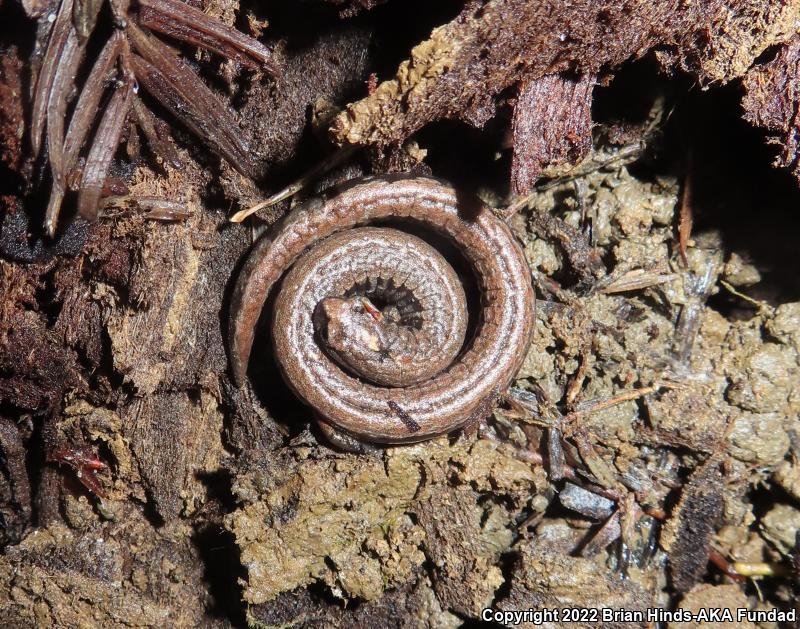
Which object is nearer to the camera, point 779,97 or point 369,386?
point 779,97

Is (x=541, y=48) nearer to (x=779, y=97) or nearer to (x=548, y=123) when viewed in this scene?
(x=548, y=123)

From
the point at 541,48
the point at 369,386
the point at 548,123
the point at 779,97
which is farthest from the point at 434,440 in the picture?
the point at 779,97

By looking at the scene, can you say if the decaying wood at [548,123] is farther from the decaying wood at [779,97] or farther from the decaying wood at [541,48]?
the decaying wood at [779,97]

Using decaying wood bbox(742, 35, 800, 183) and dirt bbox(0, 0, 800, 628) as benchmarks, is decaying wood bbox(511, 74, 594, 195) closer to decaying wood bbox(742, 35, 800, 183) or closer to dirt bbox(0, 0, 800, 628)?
dirt bbox(0, 0, 800, 628)

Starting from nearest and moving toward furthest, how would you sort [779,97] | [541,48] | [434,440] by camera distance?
[541,48] → [779,97] → [434,440]

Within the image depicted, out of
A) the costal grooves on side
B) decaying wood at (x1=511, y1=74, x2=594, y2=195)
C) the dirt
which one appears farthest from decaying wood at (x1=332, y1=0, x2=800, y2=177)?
the costal grooves on side

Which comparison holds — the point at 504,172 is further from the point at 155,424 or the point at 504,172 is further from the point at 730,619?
the point at 730,619

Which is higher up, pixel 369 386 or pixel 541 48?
pixel 541 48
